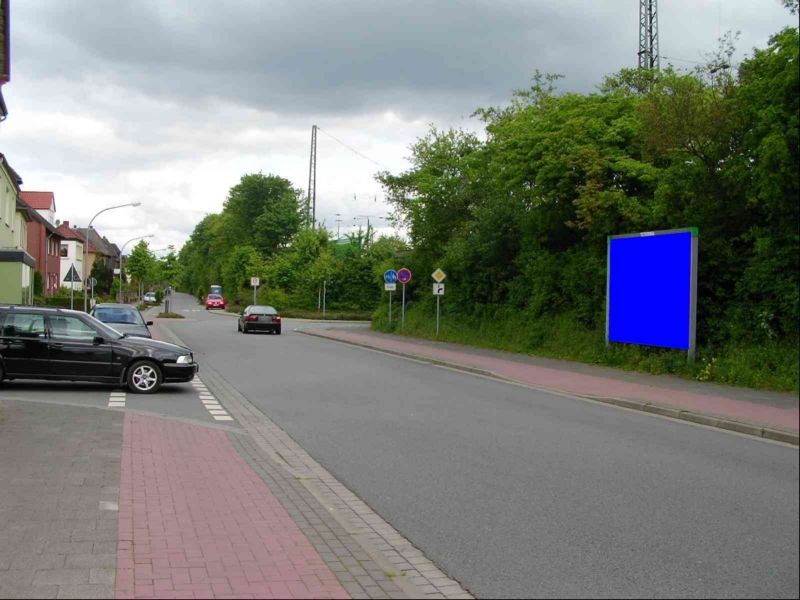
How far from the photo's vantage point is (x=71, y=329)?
48.8 feet

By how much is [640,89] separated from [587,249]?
275 inches

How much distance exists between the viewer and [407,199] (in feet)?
134

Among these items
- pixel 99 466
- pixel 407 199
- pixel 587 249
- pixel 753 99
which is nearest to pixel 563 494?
pixel 99 466

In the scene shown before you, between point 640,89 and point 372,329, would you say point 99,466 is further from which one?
point 372,329

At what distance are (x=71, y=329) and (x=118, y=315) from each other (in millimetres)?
8058

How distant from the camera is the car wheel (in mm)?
14914

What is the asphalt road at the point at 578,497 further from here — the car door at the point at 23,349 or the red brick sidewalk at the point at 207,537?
the car door at the point at 23,349

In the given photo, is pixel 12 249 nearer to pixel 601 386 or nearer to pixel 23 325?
pixel 23 325

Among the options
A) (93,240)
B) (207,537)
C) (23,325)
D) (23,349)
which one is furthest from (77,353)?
(93,240)

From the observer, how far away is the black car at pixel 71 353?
14.7m

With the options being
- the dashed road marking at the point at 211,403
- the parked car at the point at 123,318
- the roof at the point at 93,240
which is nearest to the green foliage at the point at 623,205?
A: the dashed road marking at the point at 211,403

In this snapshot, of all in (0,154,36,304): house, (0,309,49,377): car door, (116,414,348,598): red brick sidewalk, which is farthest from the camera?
(0,154,36,304): house

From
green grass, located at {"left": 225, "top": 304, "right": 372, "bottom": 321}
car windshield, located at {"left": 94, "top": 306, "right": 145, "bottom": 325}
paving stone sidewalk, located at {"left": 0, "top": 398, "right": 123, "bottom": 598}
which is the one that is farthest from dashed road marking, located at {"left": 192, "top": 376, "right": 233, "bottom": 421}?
green grass, located at {"left": 225, "top": 304, "right": 372, "bottom": 321}

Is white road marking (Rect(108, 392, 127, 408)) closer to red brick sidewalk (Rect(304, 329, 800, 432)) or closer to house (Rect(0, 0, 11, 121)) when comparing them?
red brick sidewalk (Rect(304, 329, 800, 432))
